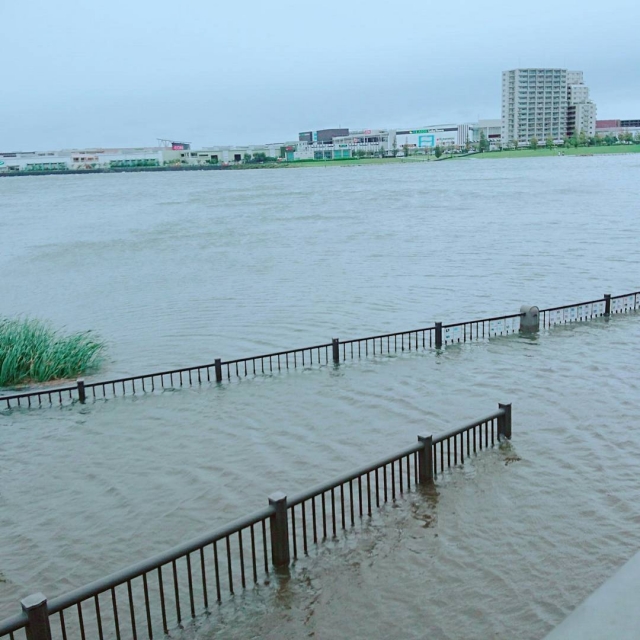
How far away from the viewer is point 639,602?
13.3 ft

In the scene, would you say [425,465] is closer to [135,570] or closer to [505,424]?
[505,424]

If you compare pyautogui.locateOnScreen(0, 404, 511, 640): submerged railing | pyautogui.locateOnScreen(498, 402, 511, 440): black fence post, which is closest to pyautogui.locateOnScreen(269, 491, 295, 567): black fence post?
pyautogui.locateOnScreen(0, 404, 511, 640): submerged railing

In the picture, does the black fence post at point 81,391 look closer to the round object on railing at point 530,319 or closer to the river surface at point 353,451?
the river surface at point 353,451

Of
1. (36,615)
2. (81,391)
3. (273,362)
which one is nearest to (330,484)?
(36,615)

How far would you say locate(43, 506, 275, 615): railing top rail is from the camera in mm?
5852

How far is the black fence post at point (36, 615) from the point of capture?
566 centimetres

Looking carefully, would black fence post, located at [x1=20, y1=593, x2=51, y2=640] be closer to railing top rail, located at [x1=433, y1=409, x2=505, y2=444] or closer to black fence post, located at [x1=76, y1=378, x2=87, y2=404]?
railing top rail, located at [x1=433, y1=409, x2=505, y2=444]

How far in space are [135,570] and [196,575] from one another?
241 cm

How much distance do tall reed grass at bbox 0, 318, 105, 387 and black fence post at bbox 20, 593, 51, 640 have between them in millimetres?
13274

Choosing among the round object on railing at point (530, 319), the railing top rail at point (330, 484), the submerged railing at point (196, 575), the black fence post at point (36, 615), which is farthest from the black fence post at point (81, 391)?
the round object on railing at point (530, 319)

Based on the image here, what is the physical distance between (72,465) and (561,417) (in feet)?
27.0

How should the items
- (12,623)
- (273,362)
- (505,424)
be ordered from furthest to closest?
(273,362) < (505,424) < (12,623)

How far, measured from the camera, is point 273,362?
1856cm

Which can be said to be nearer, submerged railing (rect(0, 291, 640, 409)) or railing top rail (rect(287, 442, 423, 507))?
railing top rail (rect(287, 442, 423, 507))
